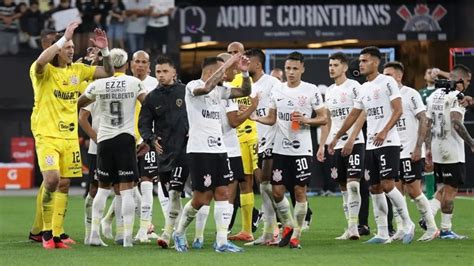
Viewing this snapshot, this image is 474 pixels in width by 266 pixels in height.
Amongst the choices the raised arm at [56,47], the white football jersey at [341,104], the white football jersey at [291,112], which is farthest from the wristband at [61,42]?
the white football jersey at [341,104]

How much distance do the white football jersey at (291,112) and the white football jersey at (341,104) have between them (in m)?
1.44

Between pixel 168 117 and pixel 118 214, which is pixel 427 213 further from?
pixel 118 214

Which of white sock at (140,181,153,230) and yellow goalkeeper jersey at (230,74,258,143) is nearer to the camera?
white sock at (140,181,153,230)

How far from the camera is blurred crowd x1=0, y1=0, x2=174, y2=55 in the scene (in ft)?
105

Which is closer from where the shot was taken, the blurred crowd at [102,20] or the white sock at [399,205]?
the white sock at [399,205]

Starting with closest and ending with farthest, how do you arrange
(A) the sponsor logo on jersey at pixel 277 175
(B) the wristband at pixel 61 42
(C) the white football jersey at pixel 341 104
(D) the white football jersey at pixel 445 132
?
1. (B) the wristband at pixel 61 42
2. (A) the sponsor logo on jersey at pixel 277 175
3. (C) the white football jersey at pixel 341 104
4. (D) the white football jersey at pixel 445 132

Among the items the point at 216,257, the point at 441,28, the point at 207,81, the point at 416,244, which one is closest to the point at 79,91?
the point at 207,81

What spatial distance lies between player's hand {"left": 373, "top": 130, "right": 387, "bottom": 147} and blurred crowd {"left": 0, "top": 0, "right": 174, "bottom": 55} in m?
15.9

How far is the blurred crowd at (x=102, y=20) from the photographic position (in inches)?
1265

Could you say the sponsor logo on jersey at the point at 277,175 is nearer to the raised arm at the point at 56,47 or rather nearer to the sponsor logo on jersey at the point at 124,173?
the sponsor logo on jersey at the point at 124,173

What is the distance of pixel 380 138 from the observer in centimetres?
1648

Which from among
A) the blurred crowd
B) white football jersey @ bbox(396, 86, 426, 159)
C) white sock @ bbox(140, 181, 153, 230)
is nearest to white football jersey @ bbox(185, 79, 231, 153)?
white sock @ bbox(140, 181, 153, 230)

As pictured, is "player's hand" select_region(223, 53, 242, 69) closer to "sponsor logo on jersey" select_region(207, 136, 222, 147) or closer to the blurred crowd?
"sponsor logo on jersey" select_region(207, 136, 222, 147)

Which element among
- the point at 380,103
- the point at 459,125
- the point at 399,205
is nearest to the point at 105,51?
the point at 380,103
